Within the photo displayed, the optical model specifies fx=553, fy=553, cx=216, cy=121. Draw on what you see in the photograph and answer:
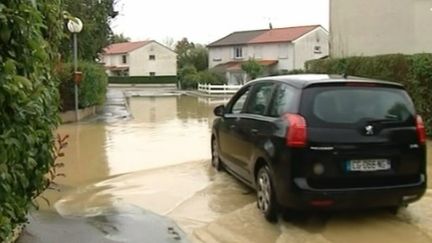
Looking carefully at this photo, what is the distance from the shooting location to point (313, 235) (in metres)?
5.43

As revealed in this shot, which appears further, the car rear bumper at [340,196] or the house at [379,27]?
the house at [379,27]

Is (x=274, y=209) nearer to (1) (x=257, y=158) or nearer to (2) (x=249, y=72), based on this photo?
(1) (x=257, y=158)

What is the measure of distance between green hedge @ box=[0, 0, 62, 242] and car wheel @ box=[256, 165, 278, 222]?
2303mm

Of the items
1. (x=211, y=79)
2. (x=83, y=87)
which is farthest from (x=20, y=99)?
(x=211, y=79)

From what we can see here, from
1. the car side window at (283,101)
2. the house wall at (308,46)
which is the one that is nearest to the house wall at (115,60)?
the house wall at (308,46)

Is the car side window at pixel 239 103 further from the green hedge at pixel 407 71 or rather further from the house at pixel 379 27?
the house at pixel 379 27

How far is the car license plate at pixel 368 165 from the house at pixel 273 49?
48939 millimetres

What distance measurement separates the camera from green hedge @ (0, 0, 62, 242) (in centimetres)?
302

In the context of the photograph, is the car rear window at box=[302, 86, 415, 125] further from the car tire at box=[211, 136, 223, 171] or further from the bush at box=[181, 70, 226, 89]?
the bush at box=[181, 70, 226, 89]

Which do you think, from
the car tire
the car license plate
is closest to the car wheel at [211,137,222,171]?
the car tire

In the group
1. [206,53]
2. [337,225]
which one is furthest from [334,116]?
[206,53]

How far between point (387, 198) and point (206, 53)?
68.0m

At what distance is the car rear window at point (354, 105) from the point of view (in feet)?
18.0

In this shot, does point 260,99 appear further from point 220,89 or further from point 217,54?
point 217,54
